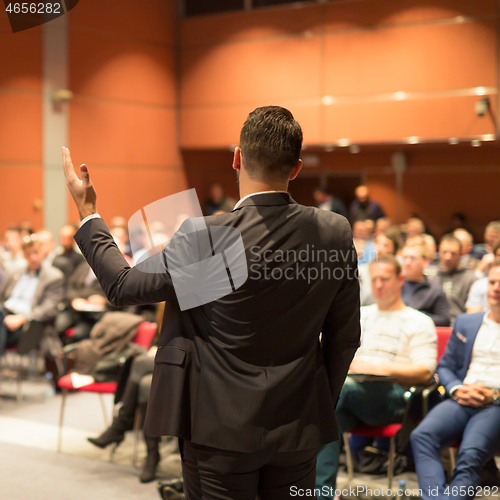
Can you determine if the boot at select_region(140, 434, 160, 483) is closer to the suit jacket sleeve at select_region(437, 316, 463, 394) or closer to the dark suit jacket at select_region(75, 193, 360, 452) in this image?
the suit jacket sleeve at select_region(437, 316, 463, 394)

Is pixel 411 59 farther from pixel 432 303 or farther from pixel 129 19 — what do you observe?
pixel 432 303

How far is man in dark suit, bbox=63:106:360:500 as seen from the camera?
1192mm

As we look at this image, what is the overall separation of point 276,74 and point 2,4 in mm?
4522

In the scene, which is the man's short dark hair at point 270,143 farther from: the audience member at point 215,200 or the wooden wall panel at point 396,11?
the audience member at point 215,200

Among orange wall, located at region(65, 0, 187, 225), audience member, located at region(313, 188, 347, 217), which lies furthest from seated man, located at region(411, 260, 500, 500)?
audience member, located at region(313, 188, 347, 217)

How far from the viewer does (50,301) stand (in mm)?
5062

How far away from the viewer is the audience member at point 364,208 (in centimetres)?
982

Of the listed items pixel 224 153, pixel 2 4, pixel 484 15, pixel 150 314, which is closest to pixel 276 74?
pixel 224 153

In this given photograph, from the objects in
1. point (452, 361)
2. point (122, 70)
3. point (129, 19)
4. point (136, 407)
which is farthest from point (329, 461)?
point (129, 19)

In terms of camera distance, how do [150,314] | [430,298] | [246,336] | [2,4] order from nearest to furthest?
[246,336] → [430,298] → [150,314] → [2,4]

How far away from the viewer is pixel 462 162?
9859 mm

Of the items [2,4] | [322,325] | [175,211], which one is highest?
[2,4]

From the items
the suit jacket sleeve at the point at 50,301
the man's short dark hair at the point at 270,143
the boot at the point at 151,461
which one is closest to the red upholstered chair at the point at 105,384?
the boot at the point at 151,461

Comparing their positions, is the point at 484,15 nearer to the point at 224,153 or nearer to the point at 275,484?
the point at 224,153
